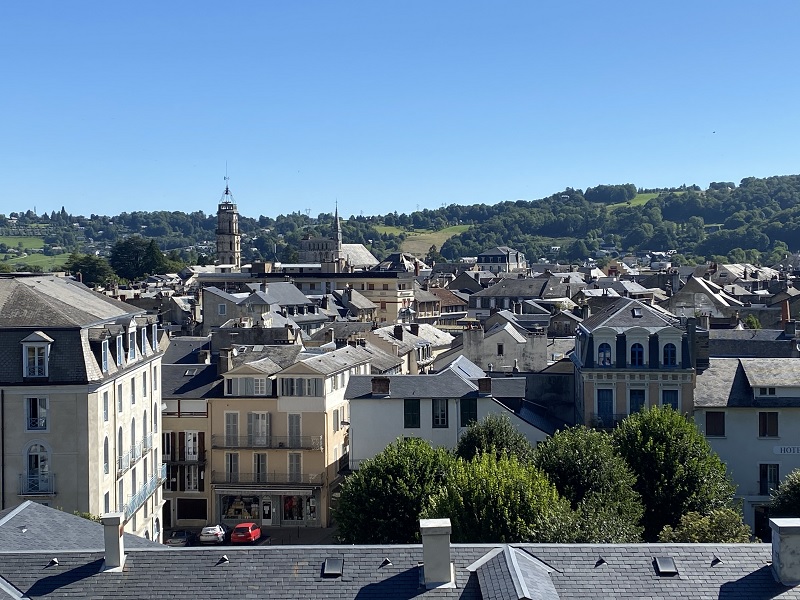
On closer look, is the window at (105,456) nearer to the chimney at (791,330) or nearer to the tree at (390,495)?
the tree at (390,495)

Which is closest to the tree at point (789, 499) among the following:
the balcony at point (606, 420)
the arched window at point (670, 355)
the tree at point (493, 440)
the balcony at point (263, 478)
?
the tree at point (493, 440)

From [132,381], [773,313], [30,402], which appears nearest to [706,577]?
[30,402]

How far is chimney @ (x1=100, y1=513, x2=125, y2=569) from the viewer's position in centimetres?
2152

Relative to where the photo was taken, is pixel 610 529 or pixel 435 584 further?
pixel 610 529

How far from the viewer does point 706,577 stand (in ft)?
69.2

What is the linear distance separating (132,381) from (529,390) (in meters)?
20.4

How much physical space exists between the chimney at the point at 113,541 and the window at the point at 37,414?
1694cm

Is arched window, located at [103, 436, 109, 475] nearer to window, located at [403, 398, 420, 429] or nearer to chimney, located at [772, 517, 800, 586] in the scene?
window, located at [403, 398, 420, 429]

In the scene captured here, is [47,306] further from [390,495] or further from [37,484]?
[390,495]

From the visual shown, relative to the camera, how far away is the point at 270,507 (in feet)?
175

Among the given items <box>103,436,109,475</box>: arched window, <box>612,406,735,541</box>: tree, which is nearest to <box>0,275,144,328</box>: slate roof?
<box>103,436,109,475</box>: arched window

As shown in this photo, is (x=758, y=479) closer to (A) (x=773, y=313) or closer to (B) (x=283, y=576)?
(B) (x=283, y=576)

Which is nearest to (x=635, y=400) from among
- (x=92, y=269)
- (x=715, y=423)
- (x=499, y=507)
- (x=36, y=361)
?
(x=715, y=423)

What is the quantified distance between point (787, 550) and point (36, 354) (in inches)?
1015
